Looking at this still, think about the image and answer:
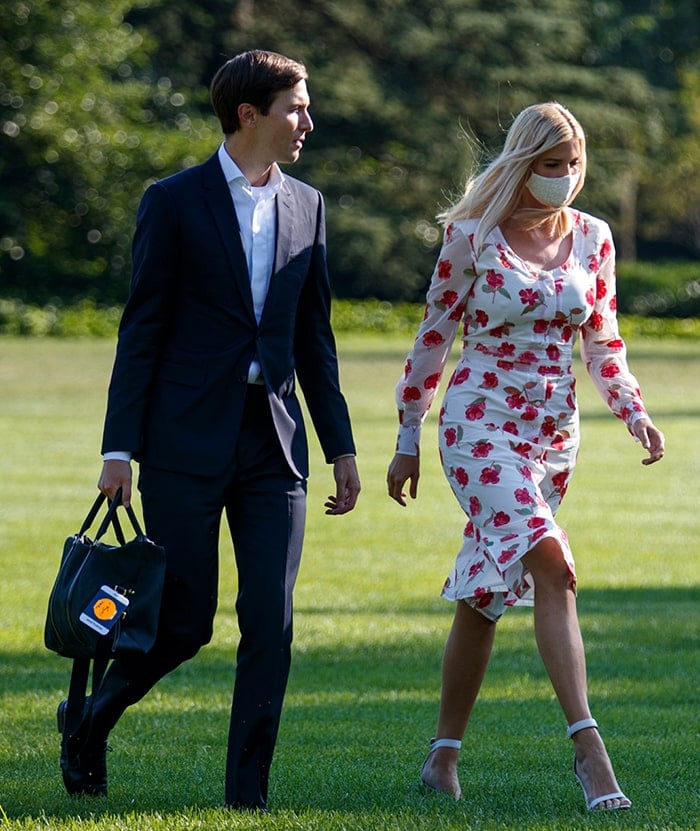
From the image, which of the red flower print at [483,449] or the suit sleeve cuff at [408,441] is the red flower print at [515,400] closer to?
the red flower print at [483,449]

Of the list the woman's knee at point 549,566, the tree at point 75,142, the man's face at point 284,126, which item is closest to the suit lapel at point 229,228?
the man's face at point 284,126

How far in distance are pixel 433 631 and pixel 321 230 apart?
485 centimetres

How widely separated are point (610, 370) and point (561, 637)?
3.17ft

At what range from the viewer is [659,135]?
182 ft

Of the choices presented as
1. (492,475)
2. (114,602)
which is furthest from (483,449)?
(114,602)

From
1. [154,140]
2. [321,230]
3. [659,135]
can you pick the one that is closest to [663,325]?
[659,135]

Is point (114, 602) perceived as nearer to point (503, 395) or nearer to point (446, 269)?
point (503, 395)

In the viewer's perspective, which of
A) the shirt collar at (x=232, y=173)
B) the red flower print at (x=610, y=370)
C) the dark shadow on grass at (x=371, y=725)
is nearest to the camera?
the shirt collar at (x=232, y=173)

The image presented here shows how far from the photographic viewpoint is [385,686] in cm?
762

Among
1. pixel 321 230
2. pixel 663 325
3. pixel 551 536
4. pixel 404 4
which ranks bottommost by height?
pixel 663 325

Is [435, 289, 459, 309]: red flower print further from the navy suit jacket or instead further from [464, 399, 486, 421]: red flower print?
the navy suit jacket

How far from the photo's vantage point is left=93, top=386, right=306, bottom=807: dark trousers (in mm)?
4629

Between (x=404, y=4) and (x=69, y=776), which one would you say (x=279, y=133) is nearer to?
(x=69, y=776)

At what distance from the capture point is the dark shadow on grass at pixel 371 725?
496 centimetres
